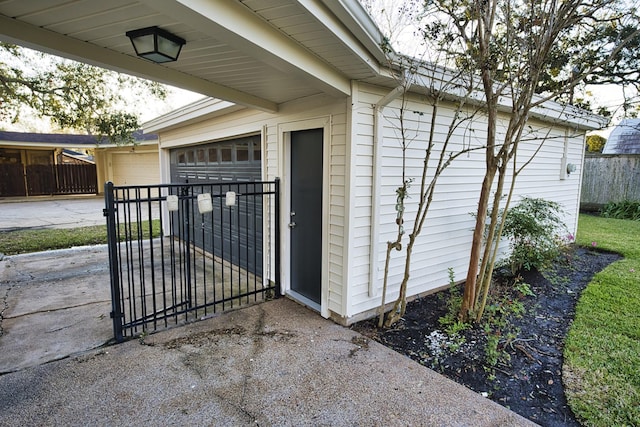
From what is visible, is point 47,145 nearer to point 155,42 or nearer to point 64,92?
point 64,92

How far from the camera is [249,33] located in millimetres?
2098

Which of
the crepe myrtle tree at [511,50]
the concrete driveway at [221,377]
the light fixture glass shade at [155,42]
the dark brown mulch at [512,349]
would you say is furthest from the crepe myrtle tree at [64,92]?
the dark brown mulch at [512,349]

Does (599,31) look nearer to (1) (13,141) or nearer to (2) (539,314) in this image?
(2) (539,314)

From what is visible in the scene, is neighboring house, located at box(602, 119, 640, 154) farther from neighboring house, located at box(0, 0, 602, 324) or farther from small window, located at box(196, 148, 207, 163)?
small window, located at box(196, 148, 207, 163)

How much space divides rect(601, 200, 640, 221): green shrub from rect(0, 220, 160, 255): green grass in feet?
40.9

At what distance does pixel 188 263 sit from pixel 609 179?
500 inches

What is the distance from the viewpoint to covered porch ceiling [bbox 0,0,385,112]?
6.52 ft

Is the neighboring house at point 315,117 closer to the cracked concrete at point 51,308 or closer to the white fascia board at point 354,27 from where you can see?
the white fascia board at point 354,27

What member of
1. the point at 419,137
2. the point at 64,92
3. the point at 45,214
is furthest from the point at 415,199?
the point at 45,214

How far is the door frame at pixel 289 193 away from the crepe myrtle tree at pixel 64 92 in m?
8.25

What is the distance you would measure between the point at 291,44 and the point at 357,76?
0.84 m

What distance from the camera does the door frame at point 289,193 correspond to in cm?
354

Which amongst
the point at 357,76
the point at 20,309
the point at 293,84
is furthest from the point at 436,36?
the point at 20,309

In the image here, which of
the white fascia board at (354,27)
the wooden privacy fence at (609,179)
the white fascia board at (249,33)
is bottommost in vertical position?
the wooden privacy fence at (609,179)
